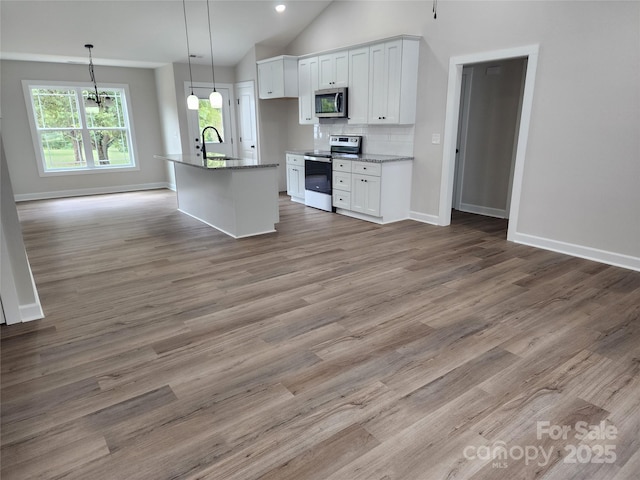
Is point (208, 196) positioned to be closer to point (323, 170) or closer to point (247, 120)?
point (323, 170)

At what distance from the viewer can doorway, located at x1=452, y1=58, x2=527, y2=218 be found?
18.3ft

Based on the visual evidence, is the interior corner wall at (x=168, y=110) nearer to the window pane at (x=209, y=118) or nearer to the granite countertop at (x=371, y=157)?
the window pane at (x=209, y=118)

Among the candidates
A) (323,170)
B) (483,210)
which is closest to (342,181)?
A: (323,170)

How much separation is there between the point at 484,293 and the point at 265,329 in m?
1.80

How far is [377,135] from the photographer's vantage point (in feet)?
20.2

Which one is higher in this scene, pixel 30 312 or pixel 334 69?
pixel 334 69

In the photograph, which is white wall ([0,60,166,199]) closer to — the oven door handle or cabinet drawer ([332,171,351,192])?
the oven door handle

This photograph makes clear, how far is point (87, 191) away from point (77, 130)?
3.99 feet

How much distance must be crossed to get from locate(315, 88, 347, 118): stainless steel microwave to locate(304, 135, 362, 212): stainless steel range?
41 cm

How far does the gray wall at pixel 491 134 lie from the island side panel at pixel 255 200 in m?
3.15

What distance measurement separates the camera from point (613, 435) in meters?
1.82

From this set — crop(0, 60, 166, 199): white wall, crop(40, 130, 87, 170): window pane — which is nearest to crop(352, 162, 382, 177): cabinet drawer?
crop(0, 60, 166, 199): white wall

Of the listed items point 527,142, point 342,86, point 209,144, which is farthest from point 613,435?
point 209,144

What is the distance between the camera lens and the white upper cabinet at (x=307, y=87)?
6.68m
